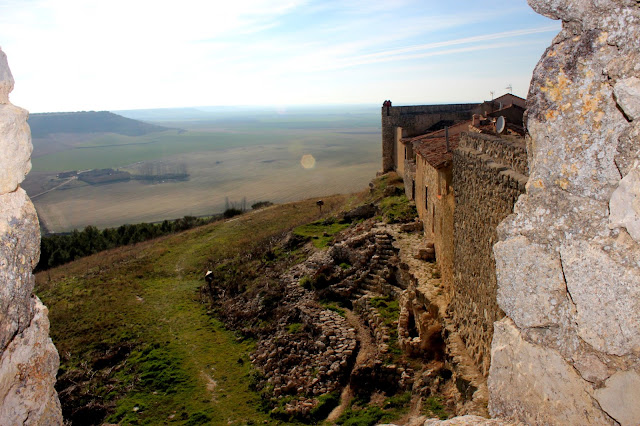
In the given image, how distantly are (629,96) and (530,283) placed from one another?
3.78 ft

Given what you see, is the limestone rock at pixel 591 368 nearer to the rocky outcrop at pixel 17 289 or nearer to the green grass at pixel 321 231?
the rocky outcrop at pixel 17 289

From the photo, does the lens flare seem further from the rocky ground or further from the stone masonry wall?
the stone masonry wall

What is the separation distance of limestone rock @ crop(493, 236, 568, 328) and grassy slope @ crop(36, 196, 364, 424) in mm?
12299

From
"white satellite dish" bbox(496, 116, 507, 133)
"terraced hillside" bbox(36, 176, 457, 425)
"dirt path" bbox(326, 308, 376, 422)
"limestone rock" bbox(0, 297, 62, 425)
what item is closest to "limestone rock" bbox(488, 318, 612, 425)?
"limestone rock" bbox(0, 297, 62, 425)

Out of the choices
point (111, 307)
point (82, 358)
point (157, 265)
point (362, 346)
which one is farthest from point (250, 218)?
point (362, 346)

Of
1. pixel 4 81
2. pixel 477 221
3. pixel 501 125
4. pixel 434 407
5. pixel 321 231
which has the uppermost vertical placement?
pixel 4 81

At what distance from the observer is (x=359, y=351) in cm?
1514

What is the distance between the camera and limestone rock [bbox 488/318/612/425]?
2.77m

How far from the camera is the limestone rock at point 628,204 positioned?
2.42 meters

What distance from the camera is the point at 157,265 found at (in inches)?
1192

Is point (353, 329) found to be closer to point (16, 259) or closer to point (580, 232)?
point (580, 232)

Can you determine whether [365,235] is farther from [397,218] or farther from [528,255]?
[528,255]

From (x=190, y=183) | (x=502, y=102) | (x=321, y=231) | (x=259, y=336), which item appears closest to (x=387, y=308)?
(x=259, y=336)

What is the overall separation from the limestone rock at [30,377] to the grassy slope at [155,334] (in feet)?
37.9
